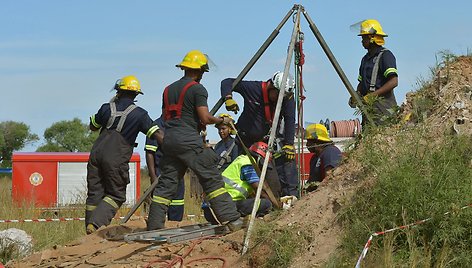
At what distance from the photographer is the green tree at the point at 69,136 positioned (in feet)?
167

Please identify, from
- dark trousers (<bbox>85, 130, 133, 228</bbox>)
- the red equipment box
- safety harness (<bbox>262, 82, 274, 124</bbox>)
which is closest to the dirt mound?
dark trousers (<bbox>85, 130, 133, 228</bbox>)

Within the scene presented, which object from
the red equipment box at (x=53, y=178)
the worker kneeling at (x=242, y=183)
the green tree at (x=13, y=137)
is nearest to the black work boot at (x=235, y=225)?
the worker kneeling at (x=242, y=183)

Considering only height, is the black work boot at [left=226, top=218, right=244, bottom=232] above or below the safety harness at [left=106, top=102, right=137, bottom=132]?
below

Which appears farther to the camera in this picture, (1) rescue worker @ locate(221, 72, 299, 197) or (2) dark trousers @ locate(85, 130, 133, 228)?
(2) dark trousers @ locate(85, 130, 133, 228)

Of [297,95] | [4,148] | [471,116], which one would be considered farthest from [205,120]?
[4,148]

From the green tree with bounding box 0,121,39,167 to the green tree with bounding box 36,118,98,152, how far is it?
1.31 m

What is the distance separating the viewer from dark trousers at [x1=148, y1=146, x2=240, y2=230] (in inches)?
346

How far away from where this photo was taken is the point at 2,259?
34.5 feet

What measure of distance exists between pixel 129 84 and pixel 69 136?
43.8 metres

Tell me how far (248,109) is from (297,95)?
1640mm

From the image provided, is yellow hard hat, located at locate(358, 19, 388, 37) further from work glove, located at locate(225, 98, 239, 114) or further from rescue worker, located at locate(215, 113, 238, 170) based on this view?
rescue worker, located at locate(215, 113, 238, 170)

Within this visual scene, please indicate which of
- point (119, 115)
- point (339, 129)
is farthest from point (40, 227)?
point (339, 129)

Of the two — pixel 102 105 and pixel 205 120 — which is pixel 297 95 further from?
pixel 102 105

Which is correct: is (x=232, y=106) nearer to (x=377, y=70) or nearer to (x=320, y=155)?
(x=320, y=155)
